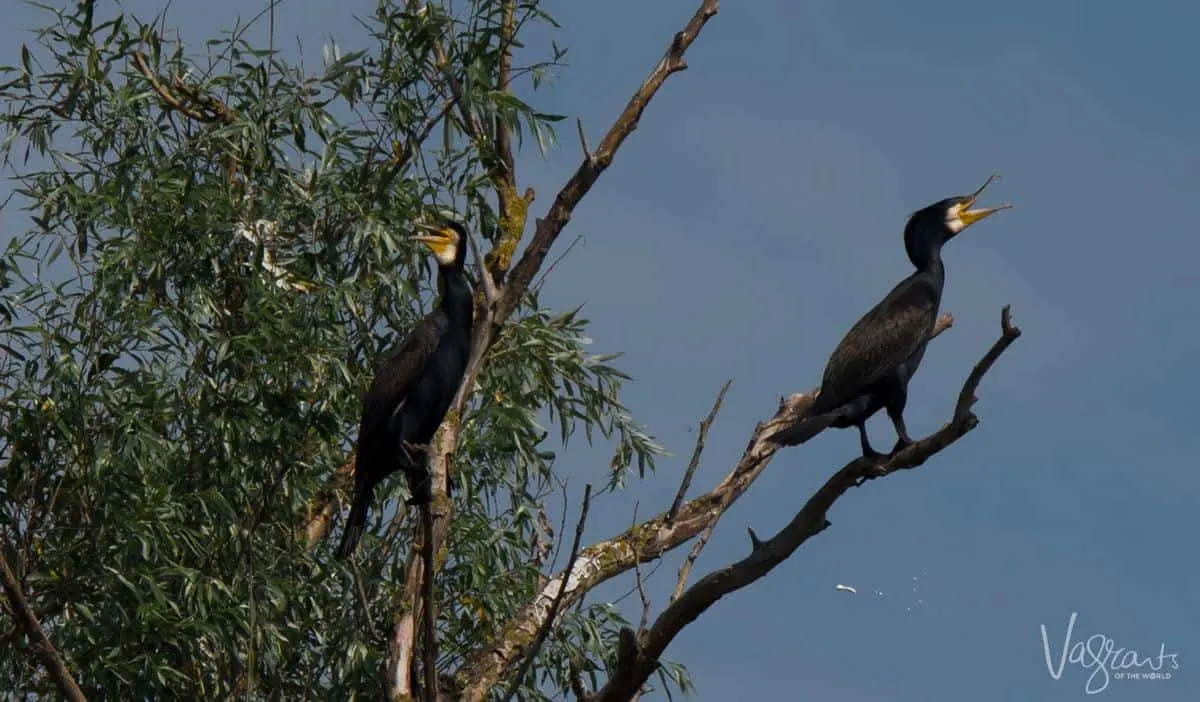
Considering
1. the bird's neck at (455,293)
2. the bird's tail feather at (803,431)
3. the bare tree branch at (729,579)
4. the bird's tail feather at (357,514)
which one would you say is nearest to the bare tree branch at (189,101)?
the bird's neck at (455,293)

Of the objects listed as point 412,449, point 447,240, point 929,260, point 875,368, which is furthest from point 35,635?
point 929,260

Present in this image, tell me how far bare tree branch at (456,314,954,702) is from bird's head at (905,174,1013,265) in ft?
0.96

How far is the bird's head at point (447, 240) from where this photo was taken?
24.5ft

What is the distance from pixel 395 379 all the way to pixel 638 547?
1146 millimetres

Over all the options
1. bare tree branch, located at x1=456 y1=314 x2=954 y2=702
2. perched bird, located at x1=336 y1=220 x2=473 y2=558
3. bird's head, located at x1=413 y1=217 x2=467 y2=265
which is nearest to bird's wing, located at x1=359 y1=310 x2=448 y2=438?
perched bird, located at x1=336 y1=220 x2=473 y2=558

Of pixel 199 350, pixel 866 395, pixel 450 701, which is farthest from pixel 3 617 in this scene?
pixel 866 395

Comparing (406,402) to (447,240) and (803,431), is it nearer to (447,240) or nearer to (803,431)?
(447,240)

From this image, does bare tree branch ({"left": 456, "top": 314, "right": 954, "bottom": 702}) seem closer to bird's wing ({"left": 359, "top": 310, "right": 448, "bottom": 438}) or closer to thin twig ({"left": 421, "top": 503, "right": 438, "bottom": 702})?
bird's wing ({"left": 359, "top": 310, "right": 448, "bottom": 438})

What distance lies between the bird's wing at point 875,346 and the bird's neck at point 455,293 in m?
1.25

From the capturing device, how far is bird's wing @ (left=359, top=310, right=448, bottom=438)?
22.7ft

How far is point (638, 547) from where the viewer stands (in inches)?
298

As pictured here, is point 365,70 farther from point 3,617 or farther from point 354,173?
point 3,617

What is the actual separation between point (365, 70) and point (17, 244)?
56.9 inches

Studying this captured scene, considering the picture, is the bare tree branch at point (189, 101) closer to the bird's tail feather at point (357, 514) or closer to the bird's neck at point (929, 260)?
the bird's tail feather at point (357, 514)
